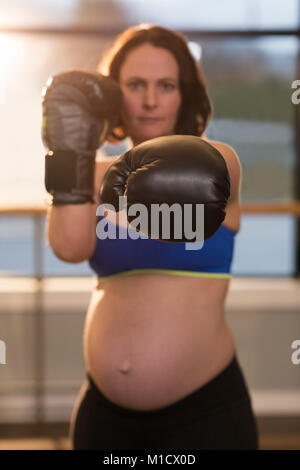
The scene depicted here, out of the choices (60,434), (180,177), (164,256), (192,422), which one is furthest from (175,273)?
(60,434)

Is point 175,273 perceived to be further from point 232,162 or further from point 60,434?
point 60,434

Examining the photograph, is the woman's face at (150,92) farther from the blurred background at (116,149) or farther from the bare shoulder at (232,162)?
the blurred background at (116,149)

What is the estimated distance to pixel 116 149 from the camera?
194 cm

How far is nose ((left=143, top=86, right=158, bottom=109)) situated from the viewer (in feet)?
1.66

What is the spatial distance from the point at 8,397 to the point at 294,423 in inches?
37.9

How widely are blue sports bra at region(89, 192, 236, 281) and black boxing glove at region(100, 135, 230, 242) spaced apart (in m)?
Answer: 0.23

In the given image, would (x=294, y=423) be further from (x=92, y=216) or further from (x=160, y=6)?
(x=92, y=216)

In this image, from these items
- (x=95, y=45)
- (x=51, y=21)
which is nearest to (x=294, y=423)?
(x=95, y=45)

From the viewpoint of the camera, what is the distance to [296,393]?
2.14 metres

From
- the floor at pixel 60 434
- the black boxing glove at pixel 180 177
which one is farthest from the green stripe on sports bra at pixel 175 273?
the floor at pixel 60 434

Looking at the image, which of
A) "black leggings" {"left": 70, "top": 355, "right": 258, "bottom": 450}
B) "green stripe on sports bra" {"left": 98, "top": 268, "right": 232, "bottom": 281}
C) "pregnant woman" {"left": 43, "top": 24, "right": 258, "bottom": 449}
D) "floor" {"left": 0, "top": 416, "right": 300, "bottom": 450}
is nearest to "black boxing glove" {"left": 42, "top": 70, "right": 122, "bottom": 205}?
"pregnant woman" {"left": 43, "top": 24, "right": 258, "bottom": 449}

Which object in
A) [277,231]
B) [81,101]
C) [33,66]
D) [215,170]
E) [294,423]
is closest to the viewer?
[215,170]

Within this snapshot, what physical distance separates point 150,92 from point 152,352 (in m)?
0.30

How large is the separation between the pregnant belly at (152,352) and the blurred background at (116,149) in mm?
1269
